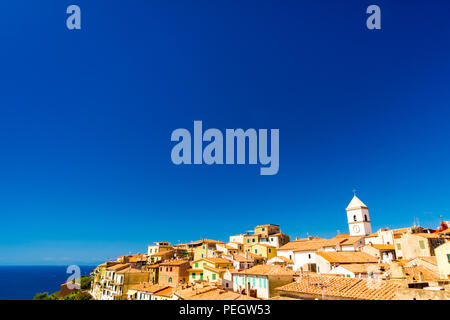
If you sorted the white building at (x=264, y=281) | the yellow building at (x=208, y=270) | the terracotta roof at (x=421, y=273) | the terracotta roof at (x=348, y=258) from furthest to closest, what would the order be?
the yellow building at (x=208, y=270) < the terracotta roof at (x=348, y=258) < the white building at (x=264, y=281) < the terracotta roof at (x=421, y=273)

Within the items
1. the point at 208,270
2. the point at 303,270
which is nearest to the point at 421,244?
the point at 303,270

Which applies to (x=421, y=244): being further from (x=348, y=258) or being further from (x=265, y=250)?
(x=265, y=250)

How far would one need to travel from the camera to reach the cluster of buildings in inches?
685

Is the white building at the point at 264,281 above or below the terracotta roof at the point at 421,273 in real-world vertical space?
below

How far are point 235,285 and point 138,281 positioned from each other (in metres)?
23.4

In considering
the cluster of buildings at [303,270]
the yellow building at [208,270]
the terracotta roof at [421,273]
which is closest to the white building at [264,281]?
the cluster of buildings at [303,270]

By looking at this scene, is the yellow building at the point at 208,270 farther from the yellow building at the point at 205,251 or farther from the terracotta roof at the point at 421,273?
the terracotta roof at the point at 421,273

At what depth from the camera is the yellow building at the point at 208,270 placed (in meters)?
43.8

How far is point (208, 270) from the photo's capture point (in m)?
45.1

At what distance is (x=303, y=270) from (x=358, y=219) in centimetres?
3759
